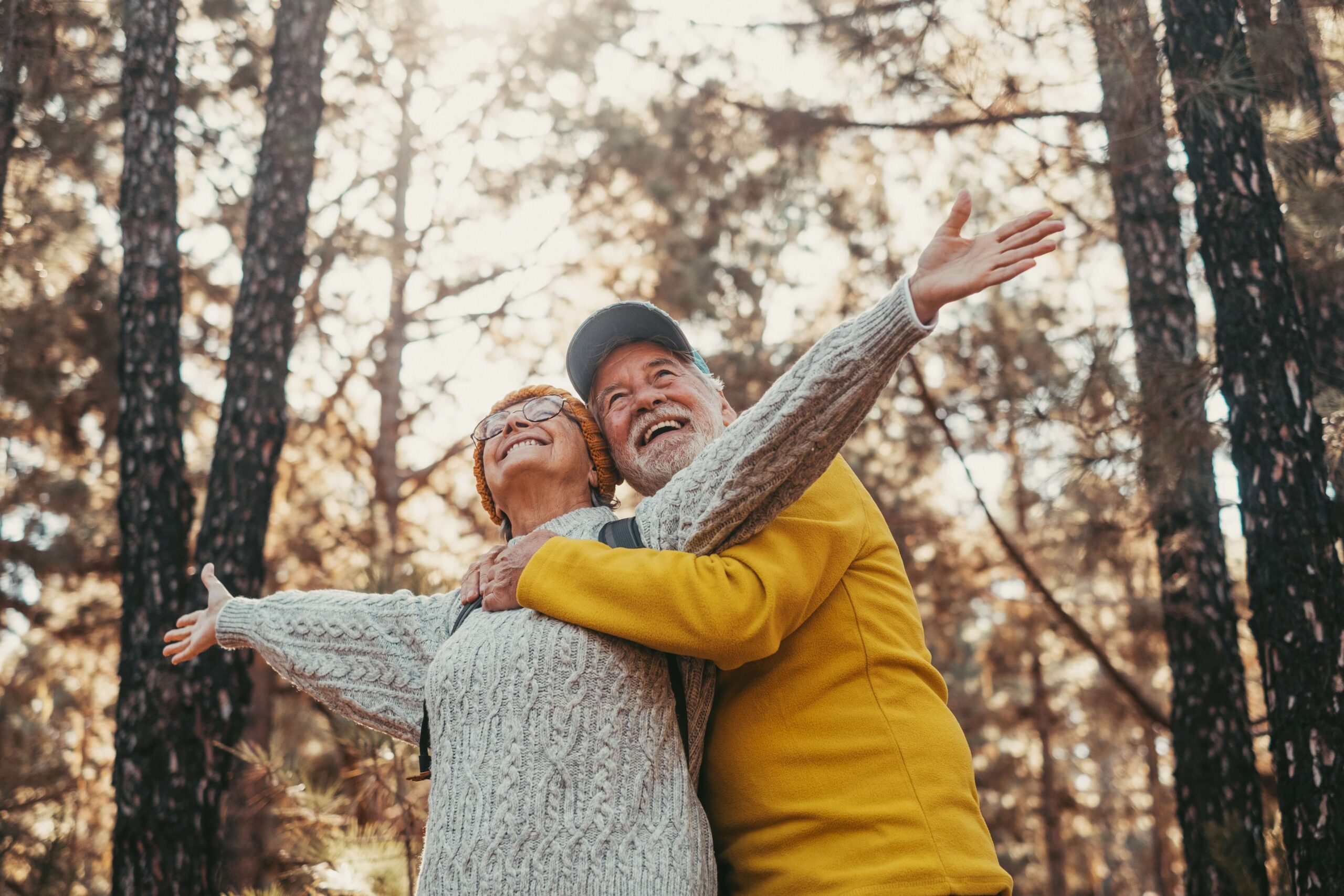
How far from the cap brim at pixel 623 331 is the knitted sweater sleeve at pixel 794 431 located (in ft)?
1.92

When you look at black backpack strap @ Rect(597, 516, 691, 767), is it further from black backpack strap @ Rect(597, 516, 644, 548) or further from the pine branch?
the pine branch

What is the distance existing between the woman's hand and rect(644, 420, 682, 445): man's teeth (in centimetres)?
111

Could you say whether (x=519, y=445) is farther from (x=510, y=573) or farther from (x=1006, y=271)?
(x=1006, y=271)

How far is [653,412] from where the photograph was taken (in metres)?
2.40

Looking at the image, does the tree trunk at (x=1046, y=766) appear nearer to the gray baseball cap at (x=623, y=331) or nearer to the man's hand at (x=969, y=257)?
the gray baseball cap at (x=623, y=331)

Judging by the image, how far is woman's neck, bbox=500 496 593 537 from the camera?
233 cm

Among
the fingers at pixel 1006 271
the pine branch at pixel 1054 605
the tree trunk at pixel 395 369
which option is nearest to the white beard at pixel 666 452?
the fingers at pixel 1006 271

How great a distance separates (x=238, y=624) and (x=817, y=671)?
4.65ft

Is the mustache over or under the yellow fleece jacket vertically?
over

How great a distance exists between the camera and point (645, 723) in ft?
6.26

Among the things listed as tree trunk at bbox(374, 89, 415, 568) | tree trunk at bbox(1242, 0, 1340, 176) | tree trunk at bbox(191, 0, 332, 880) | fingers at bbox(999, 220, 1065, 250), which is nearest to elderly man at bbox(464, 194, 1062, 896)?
fingers at bbox(999, 220, 1065, 250)

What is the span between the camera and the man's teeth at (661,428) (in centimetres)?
238

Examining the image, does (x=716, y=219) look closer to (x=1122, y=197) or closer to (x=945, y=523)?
(x=945, y=523)

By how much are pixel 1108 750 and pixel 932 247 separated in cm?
1671
